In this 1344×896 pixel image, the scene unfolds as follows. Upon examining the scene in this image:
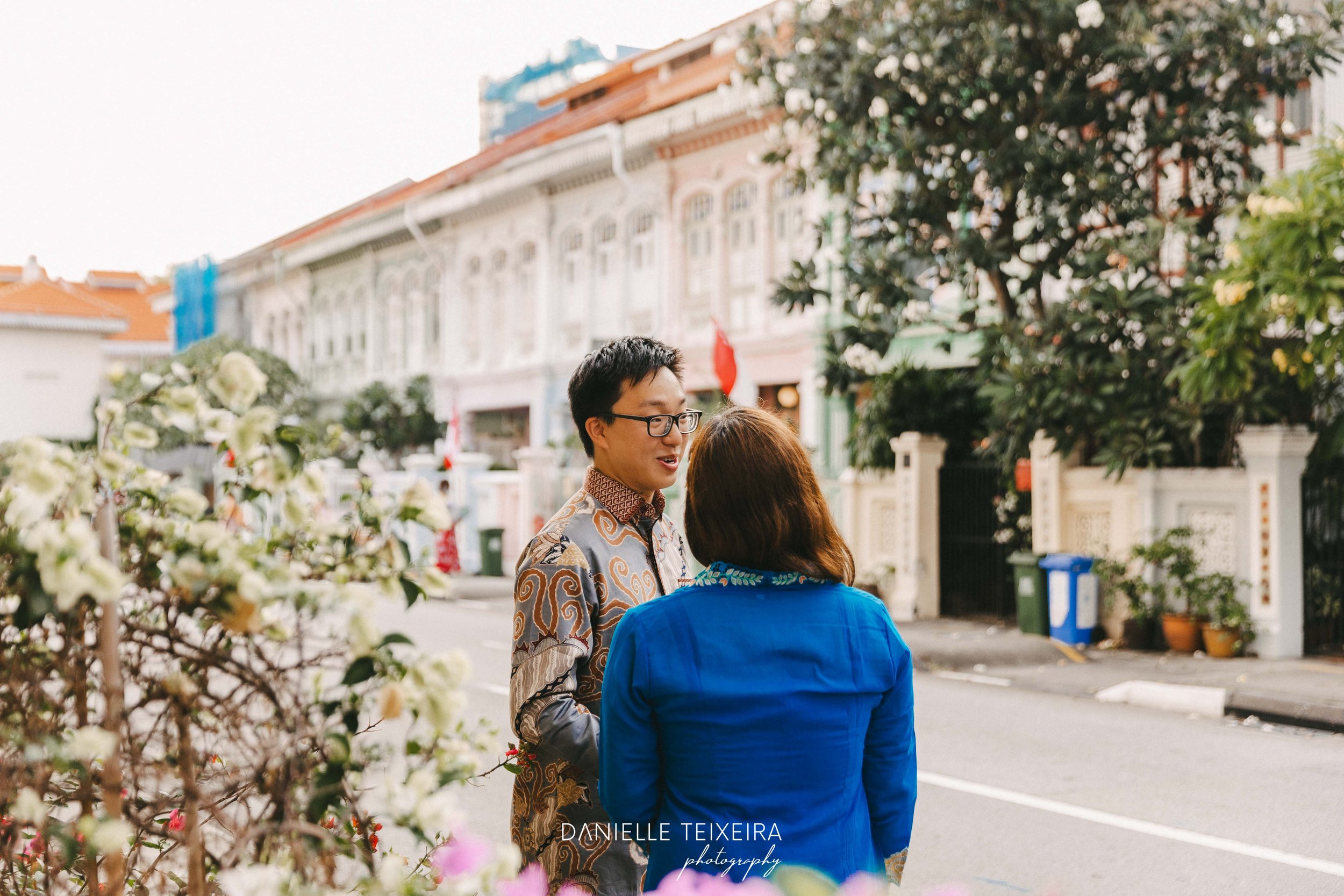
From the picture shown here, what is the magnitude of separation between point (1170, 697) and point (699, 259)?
1303 cm

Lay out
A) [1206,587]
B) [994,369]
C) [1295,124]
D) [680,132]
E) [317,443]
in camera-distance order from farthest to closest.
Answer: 1. [680,132]
2. [1295,124]
3. [994,369]
4. [1206,587]
5. [317,443]

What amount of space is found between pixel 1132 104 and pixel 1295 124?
10.5 feet

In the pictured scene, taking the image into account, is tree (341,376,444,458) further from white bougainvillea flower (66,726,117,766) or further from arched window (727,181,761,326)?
white bougainvillea flower (66,726,117,766)

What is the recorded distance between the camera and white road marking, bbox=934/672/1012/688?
435 inches

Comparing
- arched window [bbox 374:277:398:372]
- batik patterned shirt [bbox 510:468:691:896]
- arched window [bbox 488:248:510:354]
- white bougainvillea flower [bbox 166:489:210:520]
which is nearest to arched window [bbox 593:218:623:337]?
arched window [bbox 488:248:510:354]

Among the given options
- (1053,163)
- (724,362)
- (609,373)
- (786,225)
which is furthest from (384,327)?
(609,373)

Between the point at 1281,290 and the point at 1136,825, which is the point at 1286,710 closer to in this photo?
the point at 1281,290

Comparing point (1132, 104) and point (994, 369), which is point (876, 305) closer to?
point (994, 369)

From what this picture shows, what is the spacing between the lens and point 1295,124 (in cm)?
1490

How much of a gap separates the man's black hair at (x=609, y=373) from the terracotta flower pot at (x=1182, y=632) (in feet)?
34.1

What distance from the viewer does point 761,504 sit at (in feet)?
7.22

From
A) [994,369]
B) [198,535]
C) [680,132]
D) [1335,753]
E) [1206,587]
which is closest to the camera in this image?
[198,535]

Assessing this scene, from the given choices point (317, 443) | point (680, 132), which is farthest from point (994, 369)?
point (317, 443)

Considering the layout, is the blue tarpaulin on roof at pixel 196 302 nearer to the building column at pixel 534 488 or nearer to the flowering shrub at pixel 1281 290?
the building column at pixel 534 488
